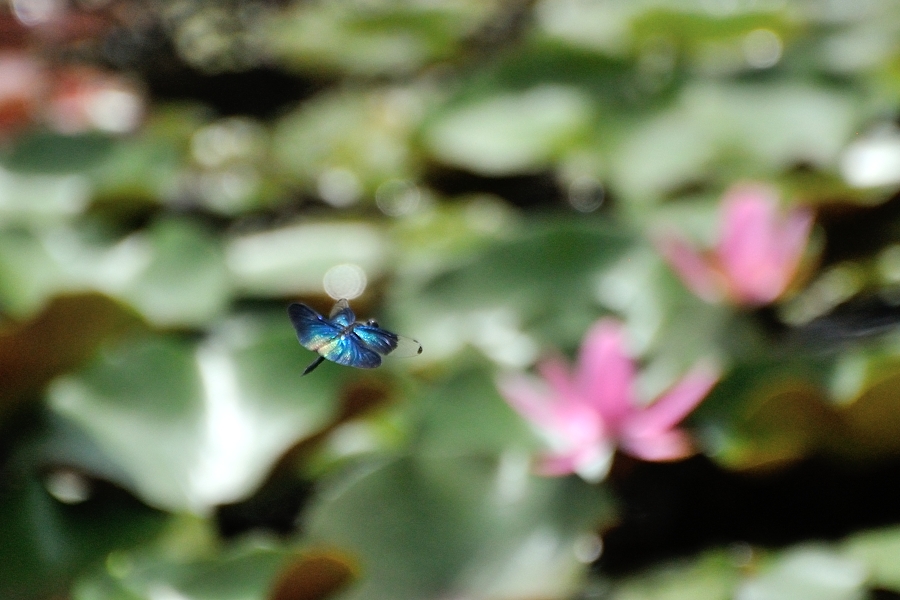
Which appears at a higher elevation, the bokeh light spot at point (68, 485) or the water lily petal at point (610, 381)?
the bokeh light spot at point (68, 485)

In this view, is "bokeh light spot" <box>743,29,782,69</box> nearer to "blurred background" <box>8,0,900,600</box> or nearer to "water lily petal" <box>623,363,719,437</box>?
"blurred background" <box>8,0,900,600</box>

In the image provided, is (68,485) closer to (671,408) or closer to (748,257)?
(671,408)

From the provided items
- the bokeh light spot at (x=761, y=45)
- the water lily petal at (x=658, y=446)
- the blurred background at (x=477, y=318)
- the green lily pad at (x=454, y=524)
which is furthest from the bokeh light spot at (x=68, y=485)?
the bokeh light spot at (x=761, y=45)

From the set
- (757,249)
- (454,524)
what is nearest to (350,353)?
(454,524)

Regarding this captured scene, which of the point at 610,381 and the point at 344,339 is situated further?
the point at 610,381

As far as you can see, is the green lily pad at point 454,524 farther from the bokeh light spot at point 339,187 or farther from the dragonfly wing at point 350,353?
the bokeh light spot at point 339,187

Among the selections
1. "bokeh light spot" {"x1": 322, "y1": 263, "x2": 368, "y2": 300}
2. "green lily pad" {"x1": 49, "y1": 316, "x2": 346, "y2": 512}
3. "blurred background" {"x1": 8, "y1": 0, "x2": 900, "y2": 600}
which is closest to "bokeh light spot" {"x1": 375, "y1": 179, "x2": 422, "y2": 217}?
"blurred background" {"x1": 8, "y1": 0, "x2": 900, "y2": 600}

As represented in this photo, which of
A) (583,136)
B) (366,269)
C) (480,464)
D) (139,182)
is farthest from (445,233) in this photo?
A: (480,464)
